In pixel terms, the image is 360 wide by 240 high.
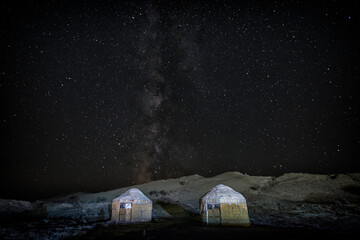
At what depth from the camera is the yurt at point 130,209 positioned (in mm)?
15953

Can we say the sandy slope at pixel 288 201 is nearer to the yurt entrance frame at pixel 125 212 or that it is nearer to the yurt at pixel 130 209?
the yurt at pixel 130 209

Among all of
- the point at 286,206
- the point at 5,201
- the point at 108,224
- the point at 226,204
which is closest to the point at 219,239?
the point at 226,204

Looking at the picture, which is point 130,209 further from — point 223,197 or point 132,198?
point 223,197

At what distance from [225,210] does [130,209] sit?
7.55 m

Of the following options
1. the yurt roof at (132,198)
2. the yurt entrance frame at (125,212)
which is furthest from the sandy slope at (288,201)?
the yurt entrance frame at (125,212)

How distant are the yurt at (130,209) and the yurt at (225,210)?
16.8ft

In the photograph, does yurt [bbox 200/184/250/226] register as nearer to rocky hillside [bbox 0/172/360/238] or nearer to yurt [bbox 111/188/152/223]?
rocky hillside [bbox 0/172/360/238]

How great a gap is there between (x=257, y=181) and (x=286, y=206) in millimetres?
13386

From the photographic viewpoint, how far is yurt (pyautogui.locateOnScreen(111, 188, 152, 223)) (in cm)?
1595

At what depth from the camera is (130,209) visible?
16.1m

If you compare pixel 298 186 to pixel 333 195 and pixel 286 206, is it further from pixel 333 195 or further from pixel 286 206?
pixel 286 206

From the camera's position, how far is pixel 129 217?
52.4 ft

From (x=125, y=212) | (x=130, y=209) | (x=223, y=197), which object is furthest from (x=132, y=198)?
(x=223, y=197)

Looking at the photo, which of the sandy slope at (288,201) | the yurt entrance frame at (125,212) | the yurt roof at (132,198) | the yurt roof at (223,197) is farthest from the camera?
the sandy slope at (288,201)
